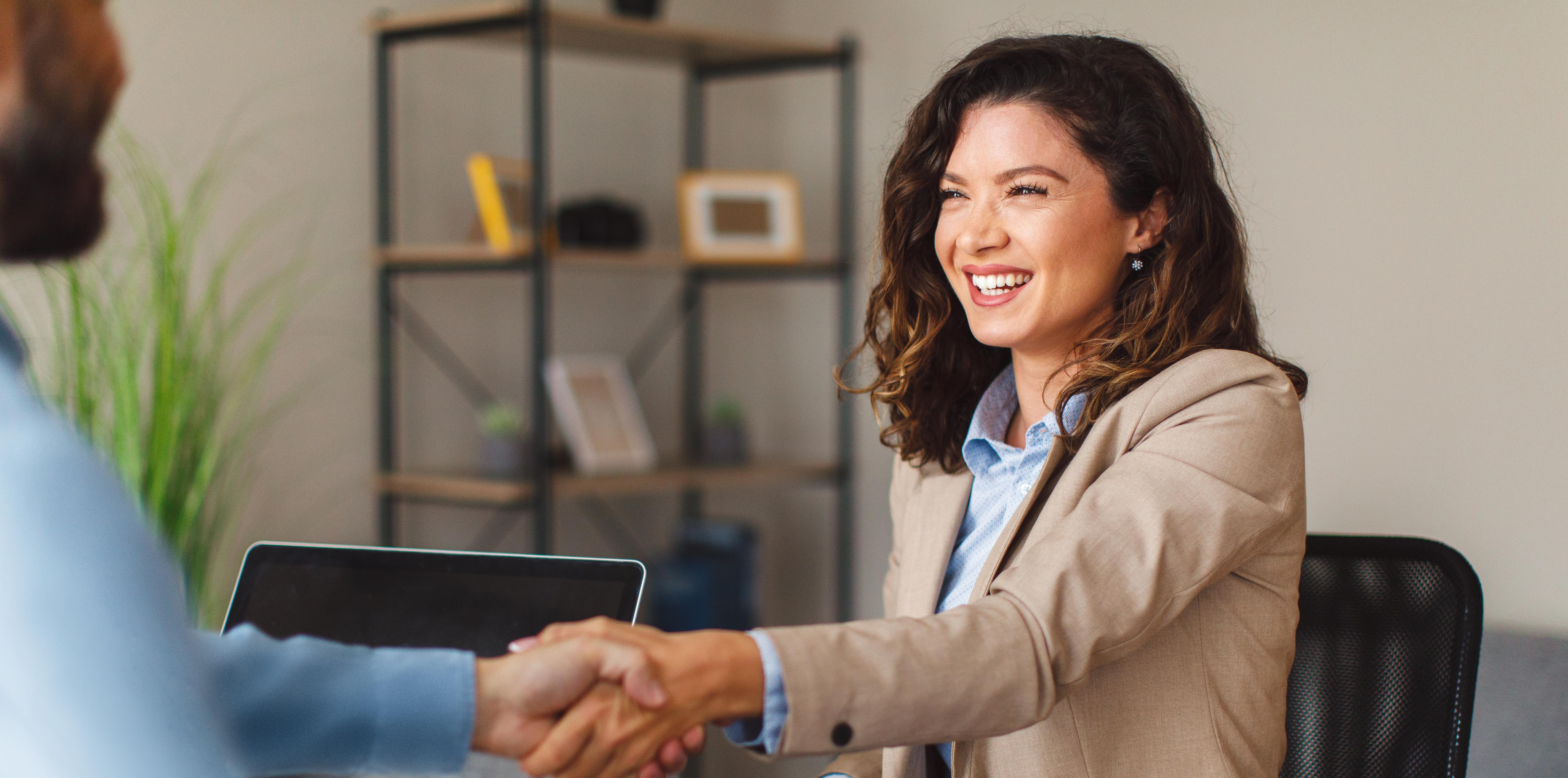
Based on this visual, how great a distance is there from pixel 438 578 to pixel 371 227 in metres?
1.84

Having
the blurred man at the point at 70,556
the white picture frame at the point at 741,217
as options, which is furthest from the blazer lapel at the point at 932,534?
the white picture frame at the point at 741,217

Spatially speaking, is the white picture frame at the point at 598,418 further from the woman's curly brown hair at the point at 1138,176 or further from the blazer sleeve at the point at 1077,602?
the blazer sleeve at the point at 1077,602

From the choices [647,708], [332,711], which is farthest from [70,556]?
[647,708]

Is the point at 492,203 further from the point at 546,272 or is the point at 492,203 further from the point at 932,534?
the point at 932,534

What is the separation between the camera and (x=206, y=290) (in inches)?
98.5

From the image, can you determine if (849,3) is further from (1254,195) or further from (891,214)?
(891,214)

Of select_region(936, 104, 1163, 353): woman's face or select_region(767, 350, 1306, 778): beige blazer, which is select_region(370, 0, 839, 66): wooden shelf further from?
select_region(767, 350, 1306, 778): beige blazer

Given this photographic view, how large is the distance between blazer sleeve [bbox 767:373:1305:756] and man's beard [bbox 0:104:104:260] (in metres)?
0.54

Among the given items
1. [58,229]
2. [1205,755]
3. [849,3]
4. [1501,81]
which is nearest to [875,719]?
[1205,755]

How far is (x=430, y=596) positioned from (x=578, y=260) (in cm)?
156

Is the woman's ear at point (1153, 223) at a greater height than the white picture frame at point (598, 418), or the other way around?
the woman's ear at point (1153, 223)

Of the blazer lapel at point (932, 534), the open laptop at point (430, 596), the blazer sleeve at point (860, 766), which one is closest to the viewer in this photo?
the open laptop at point (430, 596)

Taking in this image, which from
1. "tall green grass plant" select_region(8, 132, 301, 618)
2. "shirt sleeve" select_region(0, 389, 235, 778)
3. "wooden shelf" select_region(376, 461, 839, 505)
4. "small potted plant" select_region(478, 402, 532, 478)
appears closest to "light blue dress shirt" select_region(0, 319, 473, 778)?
"shirt sleeve" select_region(0, 389, 235, 778)

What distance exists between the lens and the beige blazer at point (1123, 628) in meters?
0.95
